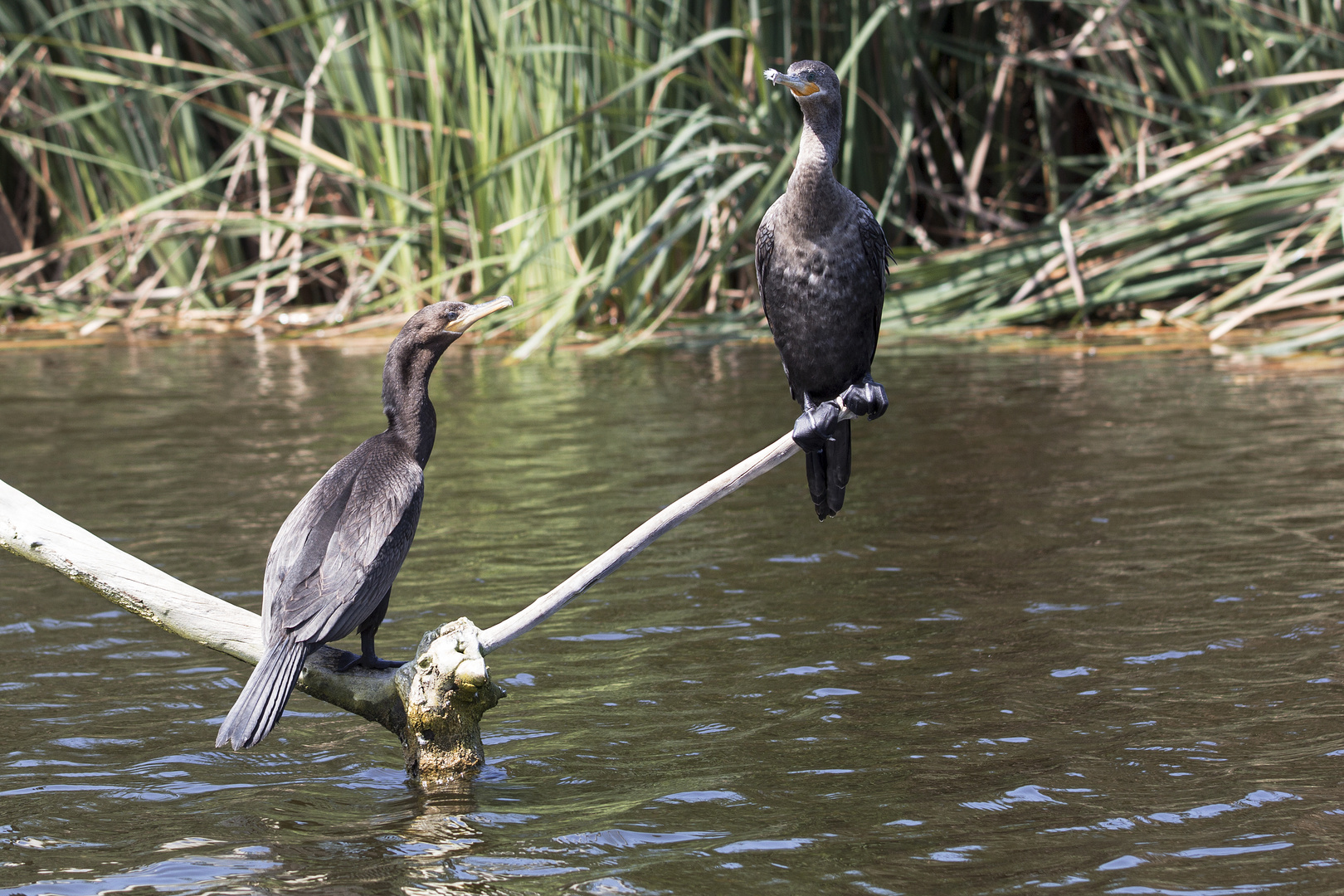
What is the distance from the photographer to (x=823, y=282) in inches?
116

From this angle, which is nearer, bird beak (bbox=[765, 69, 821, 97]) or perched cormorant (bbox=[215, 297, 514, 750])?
perched cormorant (bbox=[215, 297, 514, 750])

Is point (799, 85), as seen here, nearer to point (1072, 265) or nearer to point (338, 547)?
point (338, 547)

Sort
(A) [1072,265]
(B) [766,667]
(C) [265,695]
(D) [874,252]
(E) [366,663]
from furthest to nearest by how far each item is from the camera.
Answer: (A) [1072,265] < (B) [766,667] < (D) [874,252] < (E) [366,663] < (C) [265,695]

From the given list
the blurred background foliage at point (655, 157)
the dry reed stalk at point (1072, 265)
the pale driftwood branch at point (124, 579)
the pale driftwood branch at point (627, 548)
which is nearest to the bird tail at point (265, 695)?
the pale driftwood branch at point (124, 579)

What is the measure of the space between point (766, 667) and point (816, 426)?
0.80 meters

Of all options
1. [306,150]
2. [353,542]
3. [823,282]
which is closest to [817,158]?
[823,282]

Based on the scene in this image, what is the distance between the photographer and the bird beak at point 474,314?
2.83 meters

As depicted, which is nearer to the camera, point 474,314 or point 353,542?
point 353,542

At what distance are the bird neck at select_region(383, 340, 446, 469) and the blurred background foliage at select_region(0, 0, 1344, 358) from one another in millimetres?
4416

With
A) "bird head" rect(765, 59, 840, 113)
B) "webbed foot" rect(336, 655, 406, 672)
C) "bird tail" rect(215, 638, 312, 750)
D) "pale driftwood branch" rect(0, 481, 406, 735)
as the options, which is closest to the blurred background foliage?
"bird head" rect(765, 59, 840, 113)

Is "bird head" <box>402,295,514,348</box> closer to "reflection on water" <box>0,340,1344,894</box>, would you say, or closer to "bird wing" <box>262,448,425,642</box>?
"bird wing" <box>262,448,425,642</box>

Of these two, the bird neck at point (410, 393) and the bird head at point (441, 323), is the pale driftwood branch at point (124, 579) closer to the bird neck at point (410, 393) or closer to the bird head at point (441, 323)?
the bird neck at point (410, 393)

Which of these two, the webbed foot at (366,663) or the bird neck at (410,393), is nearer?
the webbed foot at (366,663)

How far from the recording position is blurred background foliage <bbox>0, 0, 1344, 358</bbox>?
755 centimetres
